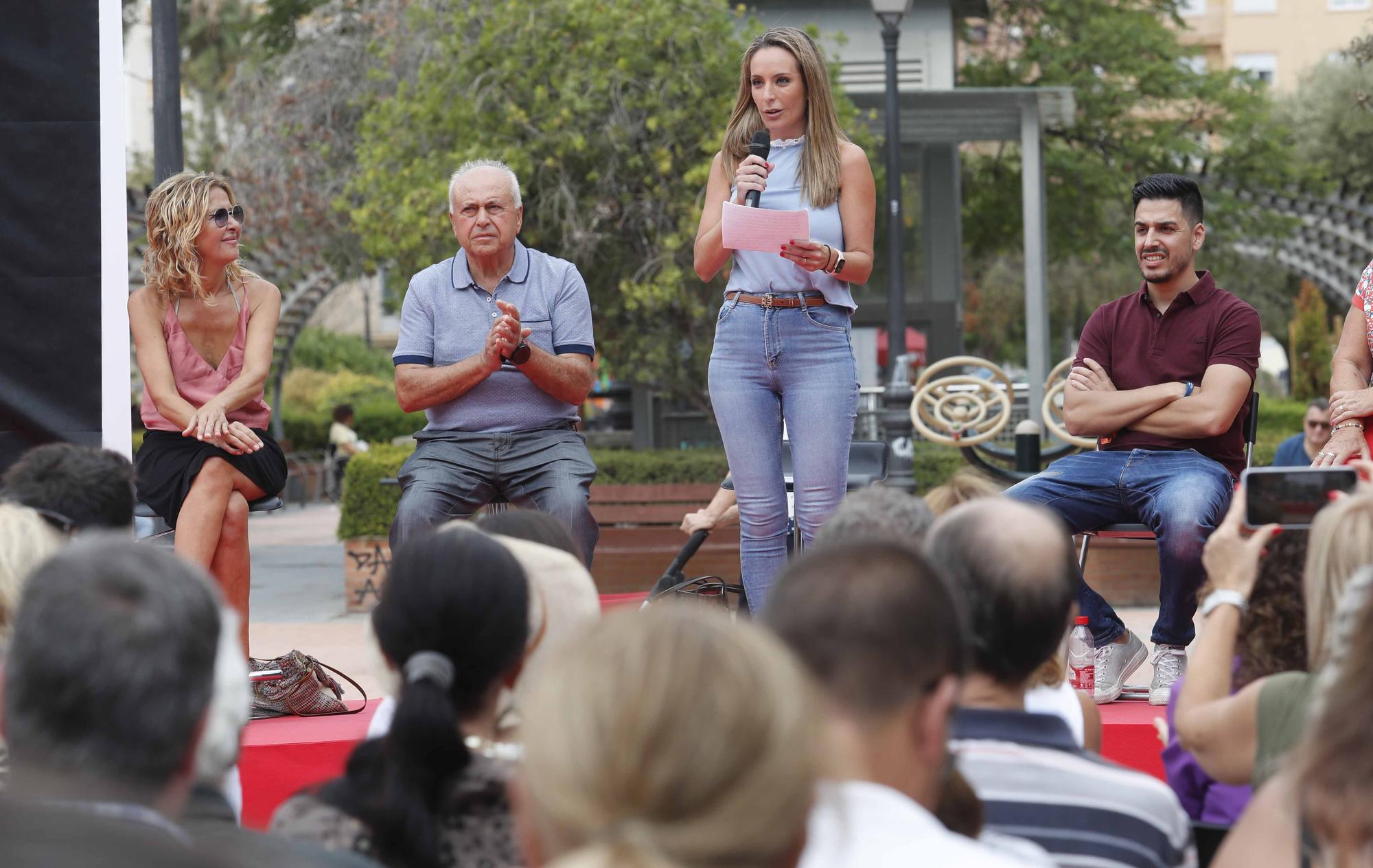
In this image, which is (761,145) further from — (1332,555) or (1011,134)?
(1011,134)

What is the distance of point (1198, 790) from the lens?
8.03ft

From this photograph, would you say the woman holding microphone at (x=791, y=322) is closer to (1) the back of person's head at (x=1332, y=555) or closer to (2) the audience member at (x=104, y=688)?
(1) the back of person's head at (x=1332, y=555)

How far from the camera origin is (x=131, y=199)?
49.2 ft

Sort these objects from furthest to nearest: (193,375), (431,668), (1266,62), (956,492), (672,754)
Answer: (1266,62) → (193,375) → (956,492) → (431,668) → (672,754)

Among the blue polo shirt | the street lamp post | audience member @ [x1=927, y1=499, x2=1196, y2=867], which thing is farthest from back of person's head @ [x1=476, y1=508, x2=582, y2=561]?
the street lamp post

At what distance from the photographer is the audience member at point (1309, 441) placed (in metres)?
8.10

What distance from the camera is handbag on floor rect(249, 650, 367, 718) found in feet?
13.2

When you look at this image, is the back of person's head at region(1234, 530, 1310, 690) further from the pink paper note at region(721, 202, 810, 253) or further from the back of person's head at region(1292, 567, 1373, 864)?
the pink paper note at region(721, 202, 810, 253)

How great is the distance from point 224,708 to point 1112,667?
119 inches

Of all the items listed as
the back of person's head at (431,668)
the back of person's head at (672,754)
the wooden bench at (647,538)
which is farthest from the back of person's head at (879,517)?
the wooden bench at (647,538)

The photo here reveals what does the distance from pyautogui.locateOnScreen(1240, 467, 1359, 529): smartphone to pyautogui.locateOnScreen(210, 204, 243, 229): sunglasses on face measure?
10.1ft

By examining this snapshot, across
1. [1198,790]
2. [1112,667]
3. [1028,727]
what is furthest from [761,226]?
[1028,727]

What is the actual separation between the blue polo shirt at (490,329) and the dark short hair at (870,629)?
2.94 meters

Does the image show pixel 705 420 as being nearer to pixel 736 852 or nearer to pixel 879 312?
pixel 879 312
